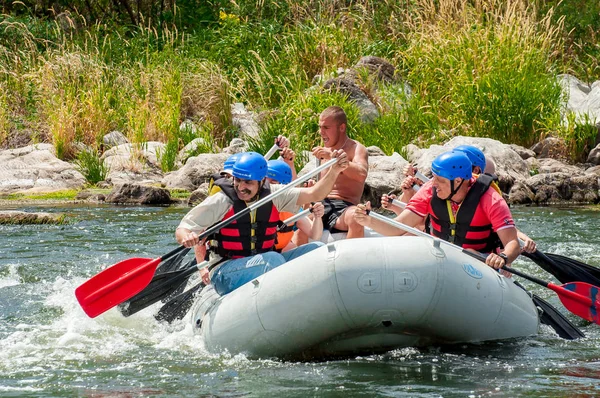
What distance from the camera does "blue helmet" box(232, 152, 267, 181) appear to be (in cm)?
550

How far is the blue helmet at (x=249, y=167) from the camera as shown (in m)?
5.50

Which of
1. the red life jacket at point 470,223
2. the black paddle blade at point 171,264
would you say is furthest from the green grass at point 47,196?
the red life jacket at point 470,223

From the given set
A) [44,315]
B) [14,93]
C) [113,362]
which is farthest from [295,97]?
[113,362]

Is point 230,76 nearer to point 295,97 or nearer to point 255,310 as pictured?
point 295,97

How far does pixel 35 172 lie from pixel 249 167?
915 centimetres

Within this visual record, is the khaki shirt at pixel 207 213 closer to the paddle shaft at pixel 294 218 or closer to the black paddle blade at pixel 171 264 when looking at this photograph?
the paddle shaft at pixel 294 218

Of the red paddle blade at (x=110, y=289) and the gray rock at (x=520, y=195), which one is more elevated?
the red paddle blade at (x=110, y=289)

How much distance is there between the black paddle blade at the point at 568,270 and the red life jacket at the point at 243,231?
174cm

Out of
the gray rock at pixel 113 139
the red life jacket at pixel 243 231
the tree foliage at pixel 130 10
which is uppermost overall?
the tree foliage at pixel 130 10

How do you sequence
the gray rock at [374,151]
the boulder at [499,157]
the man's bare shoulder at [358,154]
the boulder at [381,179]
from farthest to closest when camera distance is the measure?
1. the gray rock at [374,151]
2. the boulder at [499,157]
3. the boulder at [381,179]
4. the man's bare shoulder at [358,154]

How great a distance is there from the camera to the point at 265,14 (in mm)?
19219

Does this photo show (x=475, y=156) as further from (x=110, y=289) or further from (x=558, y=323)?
(x=110, y=289)

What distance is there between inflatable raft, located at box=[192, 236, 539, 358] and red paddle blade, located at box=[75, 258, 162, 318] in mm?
735

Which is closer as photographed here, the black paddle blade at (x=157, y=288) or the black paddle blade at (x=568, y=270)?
the black paddle blade at (x=157, y=288)
